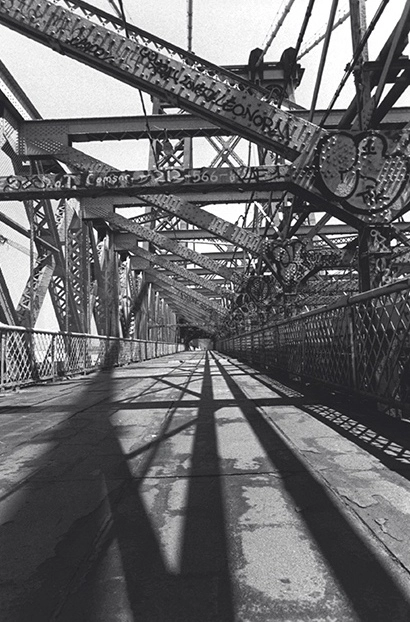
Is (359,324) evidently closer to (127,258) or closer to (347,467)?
(347,467)

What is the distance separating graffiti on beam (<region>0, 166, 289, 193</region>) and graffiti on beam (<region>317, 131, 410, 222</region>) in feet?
3.19

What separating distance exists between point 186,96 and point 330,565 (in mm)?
6991

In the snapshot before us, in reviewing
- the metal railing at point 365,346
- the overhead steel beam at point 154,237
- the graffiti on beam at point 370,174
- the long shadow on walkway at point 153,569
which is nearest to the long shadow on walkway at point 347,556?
the long shadow on walkway at point 153,569

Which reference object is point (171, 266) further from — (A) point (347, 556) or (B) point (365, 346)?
(A) point (347, 556)

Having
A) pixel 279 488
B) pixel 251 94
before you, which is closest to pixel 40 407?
pixel 279 488

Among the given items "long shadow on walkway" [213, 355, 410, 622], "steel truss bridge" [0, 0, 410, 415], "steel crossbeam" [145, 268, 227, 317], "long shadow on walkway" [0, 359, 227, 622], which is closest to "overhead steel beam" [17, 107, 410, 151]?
"steel truss bridge" [0, 0, 410, 415]

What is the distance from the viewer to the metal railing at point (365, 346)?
13.7 ft

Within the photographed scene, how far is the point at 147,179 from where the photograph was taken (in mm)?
7234

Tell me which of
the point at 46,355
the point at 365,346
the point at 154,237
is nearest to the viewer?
the point at 365,346

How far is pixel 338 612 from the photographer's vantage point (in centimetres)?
151

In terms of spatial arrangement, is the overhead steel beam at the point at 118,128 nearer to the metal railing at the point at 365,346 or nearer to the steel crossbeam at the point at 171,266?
the metal railing at the point at 365,346

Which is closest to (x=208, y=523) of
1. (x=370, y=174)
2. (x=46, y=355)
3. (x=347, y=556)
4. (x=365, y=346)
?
(x=347, y=556)

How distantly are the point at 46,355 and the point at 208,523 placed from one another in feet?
33.2

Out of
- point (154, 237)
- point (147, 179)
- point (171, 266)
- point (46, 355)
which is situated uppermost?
point (154, 237)
